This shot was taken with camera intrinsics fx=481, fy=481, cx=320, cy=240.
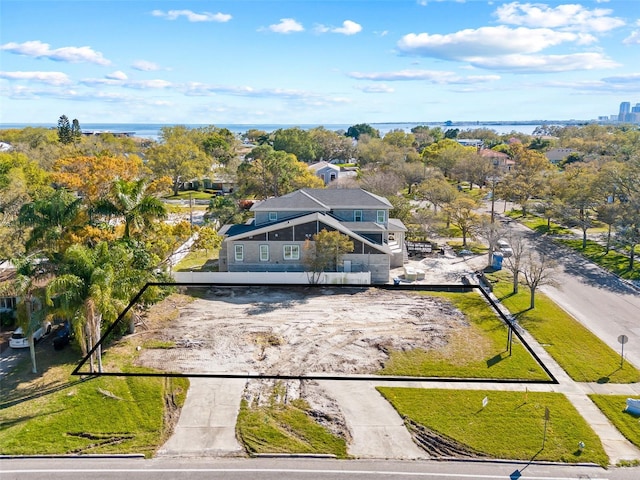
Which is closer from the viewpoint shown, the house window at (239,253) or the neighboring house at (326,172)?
the house window at (239,253)

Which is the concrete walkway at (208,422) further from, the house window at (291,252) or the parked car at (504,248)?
the parked car at (504,248)

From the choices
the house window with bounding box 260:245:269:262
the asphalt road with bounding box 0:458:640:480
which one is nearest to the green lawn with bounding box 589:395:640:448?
the asphalt road with bounding box 0:458:640:480

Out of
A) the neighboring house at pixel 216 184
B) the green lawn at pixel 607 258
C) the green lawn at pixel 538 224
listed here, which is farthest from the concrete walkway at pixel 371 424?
the neighboring house at pixel 216 184

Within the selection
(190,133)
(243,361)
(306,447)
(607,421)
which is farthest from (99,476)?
(190,133)

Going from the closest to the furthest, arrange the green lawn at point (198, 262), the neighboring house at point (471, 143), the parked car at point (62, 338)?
the parked car at point (62, 338)
the green lawn at point (198, 262)
the neighboring house at point (471, 143)

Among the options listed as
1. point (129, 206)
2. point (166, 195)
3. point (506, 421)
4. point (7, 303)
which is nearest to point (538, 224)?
point (506, 421)

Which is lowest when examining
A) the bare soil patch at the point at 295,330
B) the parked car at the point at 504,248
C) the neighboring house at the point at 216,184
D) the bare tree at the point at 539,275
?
the parked car at the point at 504,248

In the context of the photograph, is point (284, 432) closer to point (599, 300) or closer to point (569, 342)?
point (569, 342)
